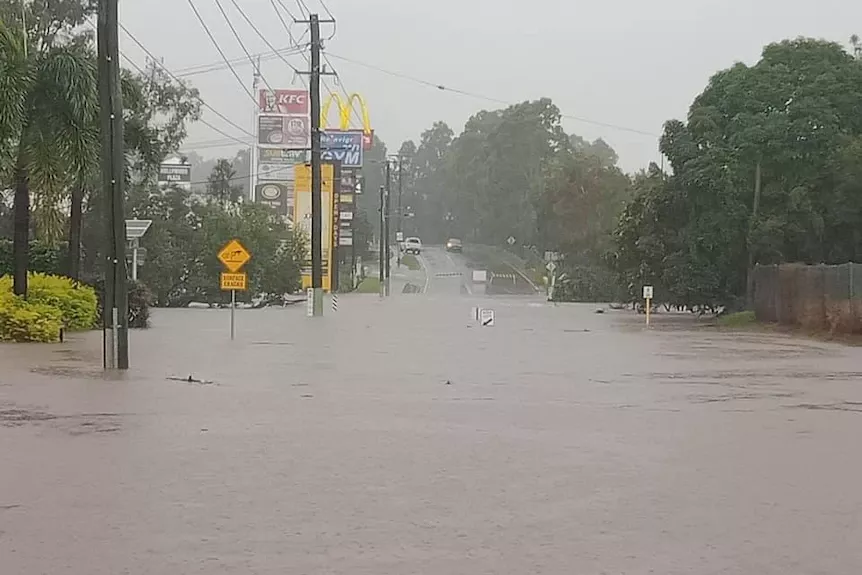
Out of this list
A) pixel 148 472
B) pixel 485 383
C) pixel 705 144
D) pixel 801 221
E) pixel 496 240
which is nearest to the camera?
pixel 148 472

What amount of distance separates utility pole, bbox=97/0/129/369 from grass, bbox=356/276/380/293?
72014mm

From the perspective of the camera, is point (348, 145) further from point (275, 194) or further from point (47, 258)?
point (47, 258)

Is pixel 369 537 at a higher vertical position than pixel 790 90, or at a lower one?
lower

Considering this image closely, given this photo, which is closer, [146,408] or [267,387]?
[146,408]

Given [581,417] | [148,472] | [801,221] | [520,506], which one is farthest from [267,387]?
[801,221]

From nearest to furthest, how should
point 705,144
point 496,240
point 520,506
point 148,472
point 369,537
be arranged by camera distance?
1. point 369,537
2. point 520,506
3. point 148,472
4. point 705,144
5. point 496,240

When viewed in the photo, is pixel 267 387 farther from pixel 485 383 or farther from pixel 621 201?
pixel 621 201

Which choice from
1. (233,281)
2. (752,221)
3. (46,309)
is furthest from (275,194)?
(46,309)

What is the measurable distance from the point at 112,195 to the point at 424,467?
34.6 ft

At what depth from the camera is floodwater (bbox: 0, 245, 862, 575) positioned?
7984 millimetres

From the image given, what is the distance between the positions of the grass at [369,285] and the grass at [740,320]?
50.8 meters

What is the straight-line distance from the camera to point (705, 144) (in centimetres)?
4484

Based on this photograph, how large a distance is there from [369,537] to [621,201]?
83254 millimetres

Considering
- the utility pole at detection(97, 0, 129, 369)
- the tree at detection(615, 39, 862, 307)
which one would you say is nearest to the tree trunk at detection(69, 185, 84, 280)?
the utility pole at detection(97, 0, 129, 369)
